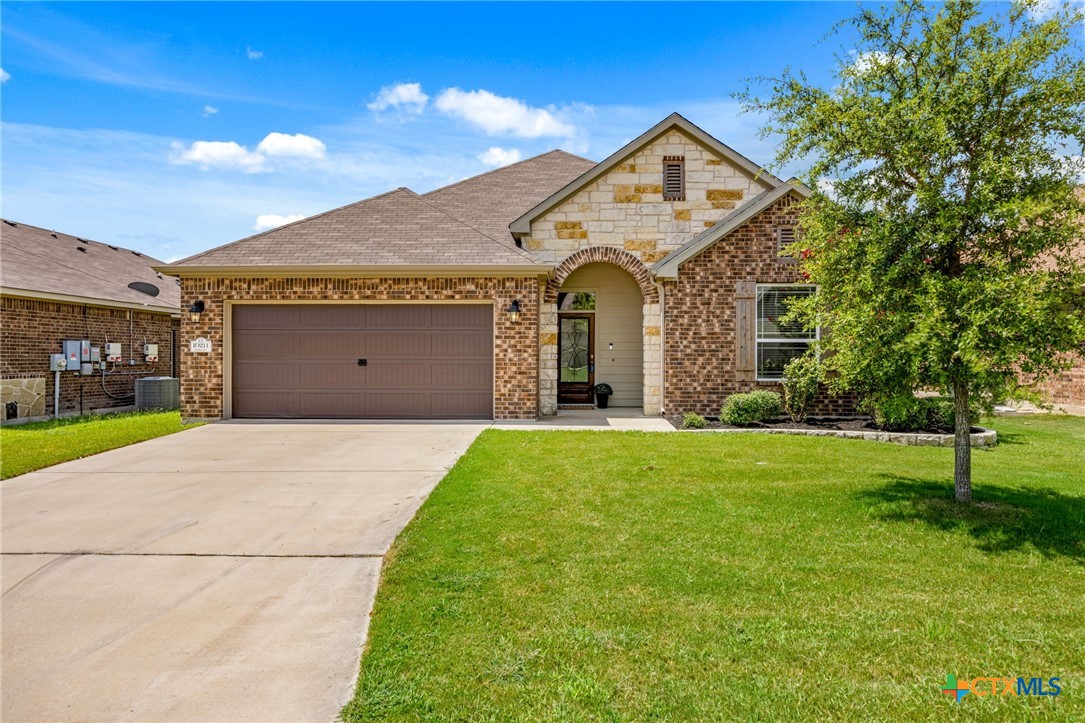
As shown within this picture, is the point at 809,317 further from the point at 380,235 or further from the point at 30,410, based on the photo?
the point at 30,410

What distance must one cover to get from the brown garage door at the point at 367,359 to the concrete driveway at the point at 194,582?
14.7 ft

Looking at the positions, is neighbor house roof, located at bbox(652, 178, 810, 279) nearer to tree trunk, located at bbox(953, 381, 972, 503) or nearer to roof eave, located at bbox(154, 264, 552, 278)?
roof eave, located at bbox(154, 264, 552, 278)

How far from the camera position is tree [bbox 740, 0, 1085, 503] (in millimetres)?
5473

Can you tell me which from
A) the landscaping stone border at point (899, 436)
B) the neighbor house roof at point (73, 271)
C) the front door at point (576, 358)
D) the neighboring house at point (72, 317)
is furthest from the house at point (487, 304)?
the neighbor house roof at point (73, 271)

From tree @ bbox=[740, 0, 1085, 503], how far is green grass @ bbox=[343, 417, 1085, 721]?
143 cm

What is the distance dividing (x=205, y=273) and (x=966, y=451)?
13.5m

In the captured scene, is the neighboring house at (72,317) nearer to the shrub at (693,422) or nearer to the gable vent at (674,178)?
the gable vent at (674,178)

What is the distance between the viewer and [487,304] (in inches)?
528

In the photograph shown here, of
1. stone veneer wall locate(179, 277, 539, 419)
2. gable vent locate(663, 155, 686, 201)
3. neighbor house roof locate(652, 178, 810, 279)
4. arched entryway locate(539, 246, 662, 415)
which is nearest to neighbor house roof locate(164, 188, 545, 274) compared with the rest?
stone veneer wall locate(179, 277, 539, 419)

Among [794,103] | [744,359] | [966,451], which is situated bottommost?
[966,451]

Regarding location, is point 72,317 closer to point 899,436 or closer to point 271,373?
point 271,373

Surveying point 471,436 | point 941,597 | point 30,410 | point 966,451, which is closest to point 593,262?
point 471,436

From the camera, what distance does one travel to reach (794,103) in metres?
6.72

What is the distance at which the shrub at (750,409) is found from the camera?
1203 centimetres
